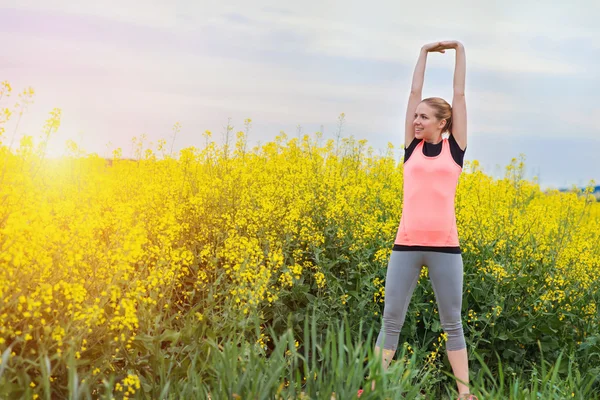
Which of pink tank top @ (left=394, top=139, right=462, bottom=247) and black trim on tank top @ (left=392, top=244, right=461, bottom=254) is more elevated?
pink tank top @ (left=394, top=139, right=462, bottom=247)

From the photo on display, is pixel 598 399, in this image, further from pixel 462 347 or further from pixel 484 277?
pixel 462 347

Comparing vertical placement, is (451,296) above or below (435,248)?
below

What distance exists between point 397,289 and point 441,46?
1.57 meters

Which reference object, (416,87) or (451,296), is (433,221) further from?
(416,87)

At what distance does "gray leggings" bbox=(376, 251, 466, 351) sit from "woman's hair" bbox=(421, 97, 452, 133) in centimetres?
82

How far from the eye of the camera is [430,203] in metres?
3.95

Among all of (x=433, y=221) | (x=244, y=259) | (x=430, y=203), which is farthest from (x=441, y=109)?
(x=244, y=259)

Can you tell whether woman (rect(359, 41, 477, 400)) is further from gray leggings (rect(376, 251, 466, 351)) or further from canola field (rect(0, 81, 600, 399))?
canola field (rect(0, 81, 600, 399))

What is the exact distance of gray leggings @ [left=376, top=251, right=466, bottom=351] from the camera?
396 cm

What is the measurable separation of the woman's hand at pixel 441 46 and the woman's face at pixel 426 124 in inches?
16.7

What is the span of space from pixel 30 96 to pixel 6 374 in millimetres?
1893

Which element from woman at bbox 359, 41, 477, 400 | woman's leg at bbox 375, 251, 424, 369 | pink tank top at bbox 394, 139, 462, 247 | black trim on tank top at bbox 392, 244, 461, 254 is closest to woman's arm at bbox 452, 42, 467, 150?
woman at bbox 359, 41, 477, 400

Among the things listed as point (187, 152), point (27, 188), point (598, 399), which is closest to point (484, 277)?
point (598, 399)

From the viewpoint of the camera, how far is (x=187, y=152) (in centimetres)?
656
